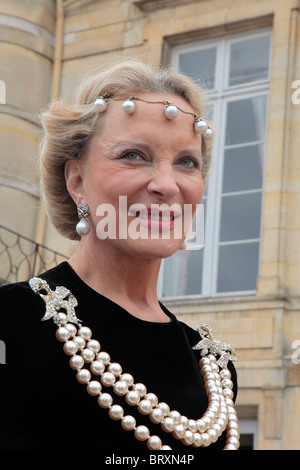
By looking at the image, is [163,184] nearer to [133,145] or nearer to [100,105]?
[133,145]

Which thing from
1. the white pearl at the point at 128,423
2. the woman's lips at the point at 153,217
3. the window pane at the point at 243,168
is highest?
the window pane at the point at 243,168

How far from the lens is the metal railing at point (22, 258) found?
27.4 ft

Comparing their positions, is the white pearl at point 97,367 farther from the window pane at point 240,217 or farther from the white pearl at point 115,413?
the window pane at point 240,217

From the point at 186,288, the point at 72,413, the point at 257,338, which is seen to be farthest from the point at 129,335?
the point at 186,288

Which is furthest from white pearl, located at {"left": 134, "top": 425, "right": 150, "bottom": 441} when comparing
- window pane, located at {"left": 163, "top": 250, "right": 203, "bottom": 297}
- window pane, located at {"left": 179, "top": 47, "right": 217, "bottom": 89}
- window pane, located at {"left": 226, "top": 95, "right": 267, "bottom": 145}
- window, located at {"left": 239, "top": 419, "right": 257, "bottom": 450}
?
window pane, located at {"left": 179, "top": 47, "right": 217, "bottom": 89}

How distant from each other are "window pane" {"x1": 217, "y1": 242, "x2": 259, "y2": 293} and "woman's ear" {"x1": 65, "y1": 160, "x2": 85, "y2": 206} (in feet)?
18.8

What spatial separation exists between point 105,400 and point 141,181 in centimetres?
45

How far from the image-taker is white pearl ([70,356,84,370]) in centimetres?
203

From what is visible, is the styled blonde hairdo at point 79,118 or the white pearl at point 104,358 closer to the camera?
the white pearl at point 104,358

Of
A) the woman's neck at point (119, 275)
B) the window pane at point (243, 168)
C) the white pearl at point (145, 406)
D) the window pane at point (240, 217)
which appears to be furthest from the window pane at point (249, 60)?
the white pearl at point (145, 406)

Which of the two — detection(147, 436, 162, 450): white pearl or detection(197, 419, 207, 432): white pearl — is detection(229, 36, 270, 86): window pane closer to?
detection(197, 419, 207, 432): white pearl

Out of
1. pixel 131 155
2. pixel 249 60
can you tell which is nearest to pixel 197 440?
pixel 131 155

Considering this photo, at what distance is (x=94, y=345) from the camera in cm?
209

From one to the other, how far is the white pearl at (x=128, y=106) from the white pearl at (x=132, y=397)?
59 centimetres
